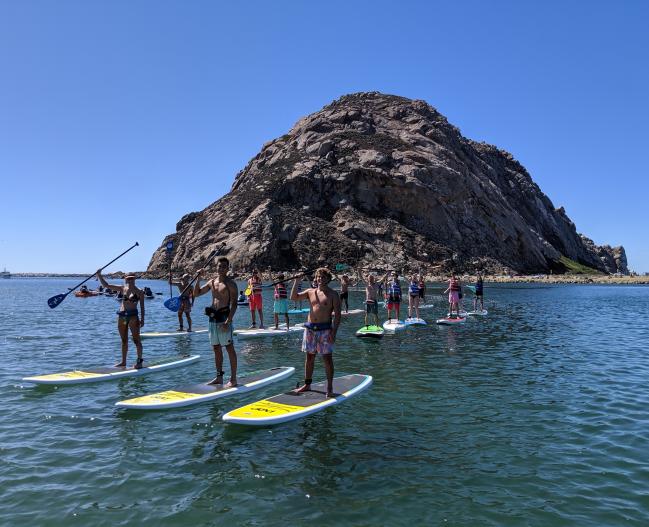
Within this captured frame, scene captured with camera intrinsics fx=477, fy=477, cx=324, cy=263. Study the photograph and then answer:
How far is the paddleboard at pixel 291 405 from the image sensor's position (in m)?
8.86

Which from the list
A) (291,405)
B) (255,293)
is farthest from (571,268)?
(291,405)

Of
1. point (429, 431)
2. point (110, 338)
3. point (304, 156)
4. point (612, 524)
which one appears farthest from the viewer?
point (304, 156)

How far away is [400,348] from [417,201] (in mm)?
83274

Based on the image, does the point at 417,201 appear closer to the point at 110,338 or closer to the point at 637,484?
the point at 110,338

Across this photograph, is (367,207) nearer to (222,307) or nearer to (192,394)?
(222,307)

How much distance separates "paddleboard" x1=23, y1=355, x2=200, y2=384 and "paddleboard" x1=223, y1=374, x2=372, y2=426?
505 cm

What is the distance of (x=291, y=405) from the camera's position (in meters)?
9.66

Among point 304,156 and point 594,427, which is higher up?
point 304,156

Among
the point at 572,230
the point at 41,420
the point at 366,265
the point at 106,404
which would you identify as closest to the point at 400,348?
the point at 106,404

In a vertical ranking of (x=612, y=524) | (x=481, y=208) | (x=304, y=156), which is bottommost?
(x=612, y=524)

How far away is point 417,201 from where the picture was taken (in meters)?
98.1

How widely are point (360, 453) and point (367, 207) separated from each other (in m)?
91.5

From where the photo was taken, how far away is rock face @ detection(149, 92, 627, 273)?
89.3 meters

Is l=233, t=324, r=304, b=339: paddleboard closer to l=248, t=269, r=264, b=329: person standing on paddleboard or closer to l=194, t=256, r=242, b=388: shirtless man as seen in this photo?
l=248, t=269, r=264, b=329: person standing on paddleboard
